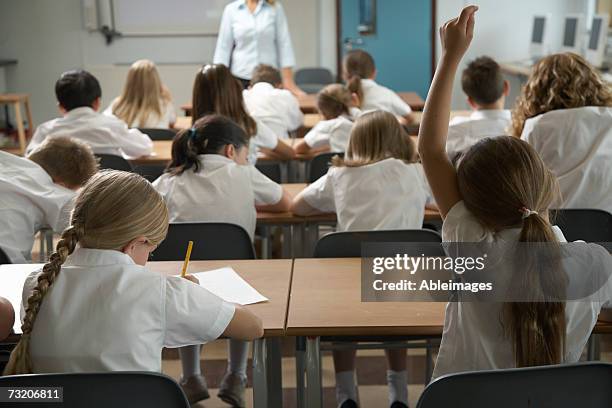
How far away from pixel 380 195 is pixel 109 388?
→ 5.10 ft

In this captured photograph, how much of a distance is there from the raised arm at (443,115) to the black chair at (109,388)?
0.71 metres

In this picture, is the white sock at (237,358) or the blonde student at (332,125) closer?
the white sock at (237,358)

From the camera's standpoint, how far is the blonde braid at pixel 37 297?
1.59 metres

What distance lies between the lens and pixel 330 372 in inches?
128

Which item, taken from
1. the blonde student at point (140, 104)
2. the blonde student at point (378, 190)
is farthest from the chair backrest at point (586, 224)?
the blonde student at point (140, 104)

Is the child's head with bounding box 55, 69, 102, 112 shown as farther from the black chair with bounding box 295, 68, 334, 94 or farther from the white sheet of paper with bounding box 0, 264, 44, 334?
the black chair with bounding box 295, 68, 334, 94

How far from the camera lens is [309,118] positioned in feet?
18.4

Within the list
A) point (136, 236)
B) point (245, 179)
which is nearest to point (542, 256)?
point (136, 236)

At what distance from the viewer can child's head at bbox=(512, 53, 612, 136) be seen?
3076 millimetres

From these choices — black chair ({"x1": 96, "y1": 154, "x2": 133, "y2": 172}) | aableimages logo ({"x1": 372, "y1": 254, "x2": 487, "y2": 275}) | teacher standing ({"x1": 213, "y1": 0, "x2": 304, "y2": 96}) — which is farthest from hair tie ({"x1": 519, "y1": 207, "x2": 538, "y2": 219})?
teacher standing ({"x1": 213, "y1": 0, "x2": 304, "y2": 96})

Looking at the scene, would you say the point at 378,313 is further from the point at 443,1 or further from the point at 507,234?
the point at 443,1

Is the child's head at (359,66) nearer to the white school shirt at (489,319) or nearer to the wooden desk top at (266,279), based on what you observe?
the wooden desk top at (266,279)

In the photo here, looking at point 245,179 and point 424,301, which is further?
point 245,179

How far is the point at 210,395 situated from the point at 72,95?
1.93 metres
